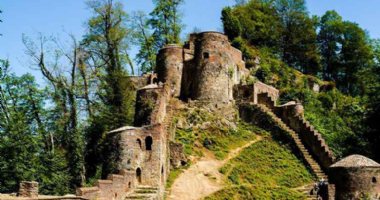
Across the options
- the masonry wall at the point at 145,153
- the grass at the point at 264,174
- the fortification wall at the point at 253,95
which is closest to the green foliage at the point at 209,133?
the grass at the point at 264,174

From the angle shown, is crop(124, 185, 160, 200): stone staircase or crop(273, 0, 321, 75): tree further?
crop(273, 0, 321, 75): tree

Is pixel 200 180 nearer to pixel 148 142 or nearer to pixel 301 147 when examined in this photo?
pixel 148 142

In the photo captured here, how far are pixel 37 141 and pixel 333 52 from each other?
40.7m

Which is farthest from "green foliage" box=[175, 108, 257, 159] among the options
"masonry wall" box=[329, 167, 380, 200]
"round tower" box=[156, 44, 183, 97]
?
"masonry wall" box=[329, 167, 380, 200]

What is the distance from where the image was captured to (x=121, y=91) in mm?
45219

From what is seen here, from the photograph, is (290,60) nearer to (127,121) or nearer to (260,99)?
(260,99)

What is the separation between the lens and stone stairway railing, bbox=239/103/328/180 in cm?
3529

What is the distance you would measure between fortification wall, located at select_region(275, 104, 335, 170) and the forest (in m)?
2.91

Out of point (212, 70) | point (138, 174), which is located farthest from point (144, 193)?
point (212, 70)

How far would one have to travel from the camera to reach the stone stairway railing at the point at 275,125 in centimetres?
3529

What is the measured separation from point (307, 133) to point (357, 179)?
8160mm

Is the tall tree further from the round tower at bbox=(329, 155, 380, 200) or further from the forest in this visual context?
the round tower at bbox=(329, 155, 380, 200)

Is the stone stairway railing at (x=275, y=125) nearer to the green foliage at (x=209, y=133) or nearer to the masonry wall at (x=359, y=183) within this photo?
the green foliage at (x=209, y=133)

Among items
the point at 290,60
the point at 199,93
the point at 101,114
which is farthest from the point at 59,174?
the point at 290,60
